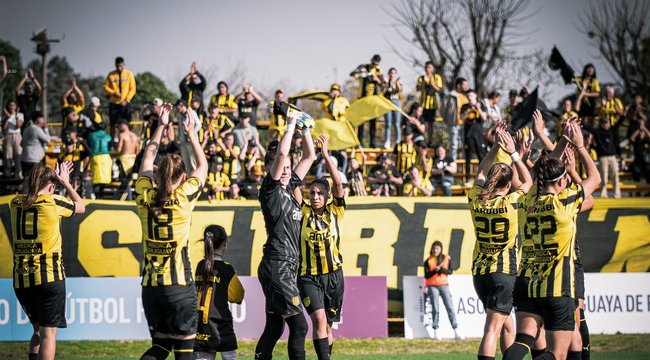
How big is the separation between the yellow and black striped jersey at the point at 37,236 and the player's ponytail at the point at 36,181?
0.18 feet

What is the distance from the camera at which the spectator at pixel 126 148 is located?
63.0 ft

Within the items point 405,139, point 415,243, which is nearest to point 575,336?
point 415,243

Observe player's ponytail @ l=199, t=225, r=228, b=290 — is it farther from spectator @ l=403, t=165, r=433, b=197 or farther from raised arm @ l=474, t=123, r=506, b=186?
spectator @ l=403, t=165, r=433, b=197

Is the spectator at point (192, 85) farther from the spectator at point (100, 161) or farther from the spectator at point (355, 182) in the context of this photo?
the spectator at point (355, 182)

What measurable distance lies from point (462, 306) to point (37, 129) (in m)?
10.3

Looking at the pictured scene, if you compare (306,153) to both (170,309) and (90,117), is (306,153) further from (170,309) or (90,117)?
(90,117)

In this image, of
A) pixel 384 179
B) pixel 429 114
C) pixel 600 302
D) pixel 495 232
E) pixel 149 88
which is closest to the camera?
pixel 495 232

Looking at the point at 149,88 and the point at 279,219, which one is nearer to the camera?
the point at 279,219

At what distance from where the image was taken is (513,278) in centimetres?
875

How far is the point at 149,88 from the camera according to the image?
40594 millimetres

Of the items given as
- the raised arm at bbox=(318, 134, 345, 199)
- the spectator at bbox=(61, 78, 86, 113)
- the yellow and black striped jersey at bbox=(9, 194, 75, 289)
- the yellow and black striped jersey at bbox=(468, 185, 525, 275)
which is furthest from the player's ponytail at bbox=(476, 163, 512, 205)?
the spectator at bbox=(61, 78, 86, 113)

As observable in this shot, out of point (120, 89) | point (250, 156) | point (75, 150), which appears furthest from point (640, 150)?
point (75, 150)

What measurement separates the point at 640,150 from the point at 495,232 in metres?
14.1

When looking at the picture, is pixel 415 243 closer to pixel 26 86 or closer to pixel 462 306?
pixel 462 306
